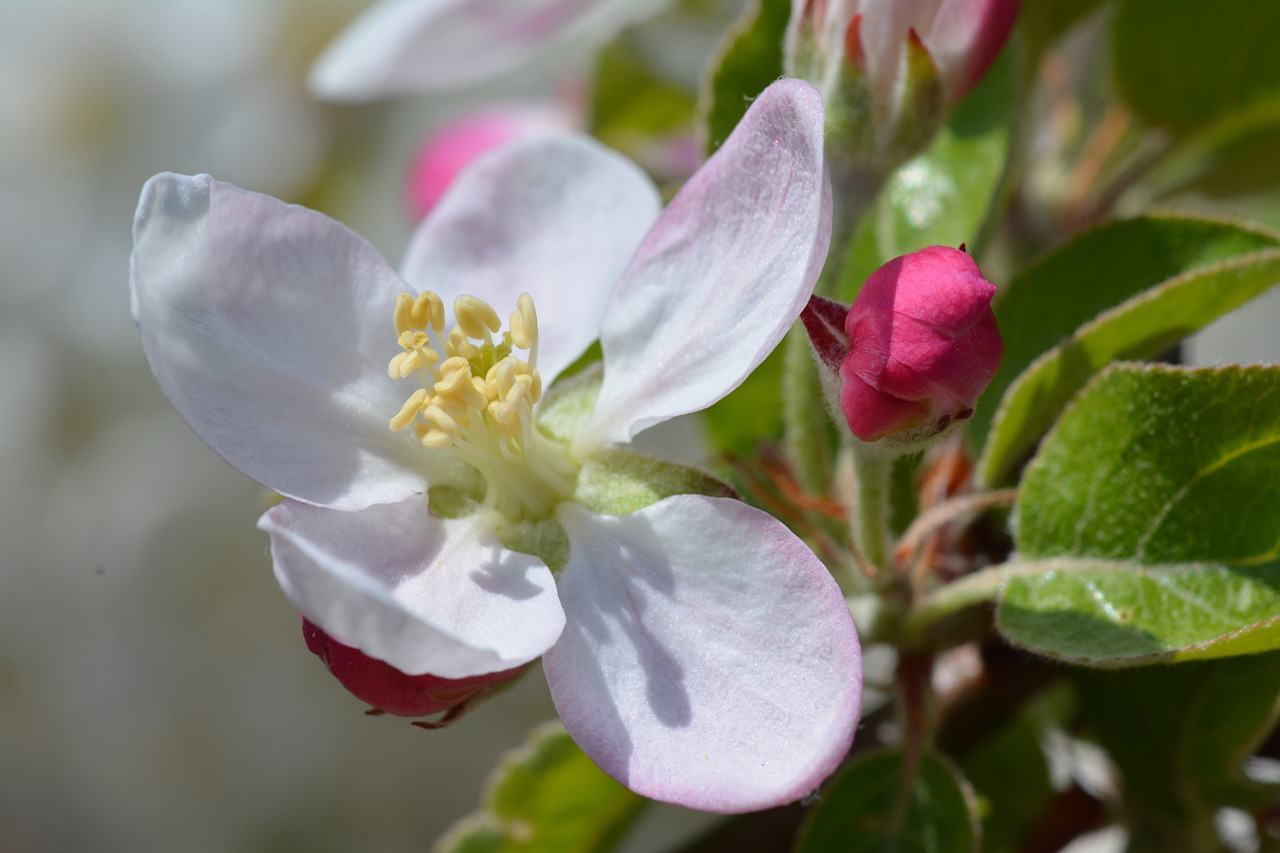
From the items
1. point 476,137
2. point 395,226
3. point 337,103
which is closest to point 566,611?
point 476,137

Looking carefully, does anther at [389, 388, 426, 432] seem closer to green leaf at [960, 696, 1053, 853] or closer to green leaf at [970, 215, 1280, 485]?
green leaf at [970, 215, 1280, 485]

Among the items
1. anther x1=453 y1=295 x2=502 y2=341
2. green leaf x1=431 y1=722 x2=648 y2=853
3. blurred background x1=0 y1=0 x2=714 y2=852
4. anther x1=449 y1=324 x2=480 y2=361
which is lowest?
blurred background x1=0 y1=0 x2=714 y2=852

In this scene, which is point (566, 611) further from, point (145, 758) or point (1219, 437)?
point (145, 758)

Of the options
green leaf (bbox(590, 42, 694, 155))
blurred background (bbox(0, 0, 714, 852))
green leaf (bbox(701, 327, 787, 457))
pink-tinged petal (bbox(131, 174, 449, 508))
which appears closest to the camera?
pink-tinged petal (bbox(131, 174, 449, 508))

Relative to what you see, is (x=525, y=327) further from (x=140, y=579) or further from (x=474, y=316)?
(x=140, y=579)

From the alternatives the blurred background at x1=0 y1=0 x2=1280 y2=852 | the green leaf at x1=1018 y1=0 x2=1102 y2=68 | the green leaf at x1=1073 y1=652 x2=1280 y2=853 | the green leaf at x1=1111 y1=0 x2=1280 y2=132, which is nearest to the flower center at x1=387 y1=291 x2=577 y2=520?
the green leaf at x1=1073 y1=652 x2=1280 y2=853
